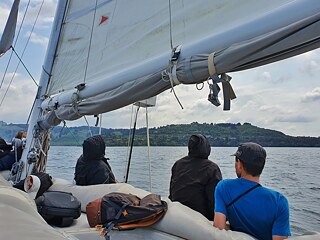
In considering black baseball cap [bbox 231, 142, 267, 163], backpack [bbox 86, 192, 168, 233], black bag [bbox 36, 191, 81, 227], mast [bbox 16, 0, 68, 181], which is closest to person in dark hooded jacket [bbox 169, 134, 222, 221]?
backpack [bbox 86, 192, 168, 233]

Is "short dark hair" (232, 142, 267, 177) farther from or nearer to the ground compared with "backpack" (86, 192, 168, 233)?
farther from the ground

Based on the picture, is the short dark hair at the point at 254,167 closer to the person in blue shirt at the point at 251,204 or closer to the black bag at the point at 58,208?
the person in blue shirt at the point at 251,204

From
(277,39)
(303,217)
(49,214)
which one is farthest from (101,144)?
(303,217)

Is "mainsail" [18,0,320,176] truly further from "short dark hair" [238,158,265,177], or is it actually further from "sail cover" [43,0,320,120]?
"short dark hair" [238,158,265,177]

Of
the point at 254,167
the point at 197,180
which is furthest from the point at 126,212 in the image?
the point at 254,167

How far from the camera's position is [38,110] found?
4.20 metres

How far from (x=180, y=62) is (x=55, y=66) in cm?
226

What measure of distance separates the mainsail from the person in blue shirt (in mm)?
404

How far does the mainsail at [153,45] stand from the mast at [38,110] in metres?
0.01

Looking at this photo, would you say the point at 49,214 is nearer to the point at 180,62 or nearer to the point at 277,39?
the point at 180,62

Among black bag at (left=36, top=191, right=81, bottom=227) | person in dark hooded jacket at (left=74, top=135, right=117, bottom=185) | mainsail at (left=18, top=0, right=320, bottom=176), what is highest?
mainsail at (left=18, top=0, right=320, bottom=176)

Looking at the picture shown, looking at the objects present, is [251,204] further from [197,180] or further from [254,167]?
[197,180]

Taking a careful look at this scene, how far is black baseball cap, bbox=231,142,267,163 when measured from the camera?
6.61ft

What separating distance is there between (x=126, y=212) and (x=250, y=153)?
0.80 metres
